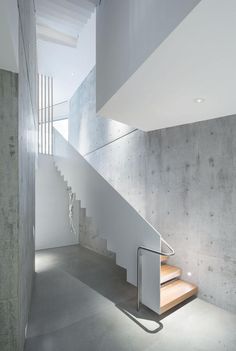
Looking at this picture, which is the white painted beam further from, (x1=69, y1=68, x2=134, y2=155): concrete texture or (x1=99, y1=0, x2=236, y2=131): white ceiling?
(x1=99, y1=0, x2=236, y2=131): white ceiling

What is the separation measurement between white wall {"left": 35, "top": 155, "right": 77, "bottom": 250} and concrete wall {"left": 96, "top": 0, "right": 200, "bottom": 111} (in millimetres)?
3838

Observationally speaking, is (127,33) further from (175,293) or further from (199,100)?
(175,293)

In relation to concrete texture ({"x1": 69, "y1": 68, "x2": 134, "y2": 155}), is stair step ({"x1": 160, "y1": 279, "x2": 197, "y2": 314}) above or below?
below

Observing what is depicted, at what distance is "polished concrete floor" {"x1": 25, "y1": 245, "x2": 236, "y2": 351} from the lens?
2.13m

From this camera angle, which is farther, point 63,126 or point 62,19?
point 63,126

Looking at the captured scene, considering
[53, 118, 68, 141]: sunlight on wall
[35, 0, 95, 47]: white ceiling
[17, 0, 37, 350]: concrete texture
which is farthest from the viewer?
[53, 118, 68, 141]: sunlight on wall

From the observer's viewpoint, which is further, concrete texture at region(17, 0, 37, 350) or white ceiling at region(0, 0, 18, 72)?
concrete texture at region(17, 0, 37, 350)

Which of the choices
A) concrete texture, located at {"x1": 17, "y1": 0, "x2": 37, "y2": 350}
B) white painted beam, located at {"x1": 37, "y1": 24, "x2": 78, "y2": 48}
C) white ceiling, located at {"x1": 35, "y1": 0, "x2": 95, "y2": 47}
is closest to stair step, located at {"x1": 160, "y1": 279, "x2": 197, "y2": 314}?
concrete texture, located at {"x1": 17, "y1": 0, "x2": 37, "y2": 350}

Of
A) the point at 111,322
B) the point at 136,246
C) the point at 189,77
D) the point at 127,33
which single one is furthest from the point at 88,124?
the point at 111,322

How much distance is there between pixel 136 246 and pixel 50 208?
4127mm

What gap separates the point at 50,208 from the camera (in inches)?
245

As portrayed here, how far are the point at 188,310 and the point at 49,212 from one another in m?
4.70

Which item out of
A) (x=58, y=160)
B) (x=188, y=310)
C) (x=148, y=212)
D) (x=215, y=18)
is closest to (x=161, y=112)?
(x=215, y=18)

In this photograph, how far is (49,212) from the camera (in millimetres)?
6195
